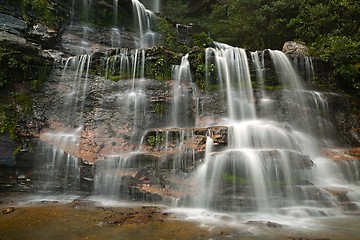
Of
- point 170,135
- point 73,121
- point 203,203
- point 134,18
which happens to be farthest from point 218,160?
point 134,18

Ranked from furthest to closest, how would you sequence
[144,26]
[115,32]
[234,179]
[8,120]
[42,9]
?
1. [144,26]
2. [115,32]
3. [42,9]
4. [8,120]
5. [234,179]

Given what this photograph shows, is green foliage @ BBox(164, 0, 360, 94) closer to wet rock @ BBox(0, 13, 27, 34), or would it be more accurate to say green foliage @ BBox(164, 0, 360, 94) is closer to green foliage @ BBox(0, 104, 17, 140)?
green foliage @ BBox(0, 104, 17, 140)

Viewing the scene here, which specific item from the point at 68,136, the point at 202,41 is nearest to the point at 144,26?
the point at 202,41

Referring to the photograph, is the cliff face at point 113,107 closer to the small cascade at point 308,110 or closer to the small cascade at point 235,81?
the small cascade at point 308,110

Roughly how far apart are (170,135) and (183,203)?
93.0 inches

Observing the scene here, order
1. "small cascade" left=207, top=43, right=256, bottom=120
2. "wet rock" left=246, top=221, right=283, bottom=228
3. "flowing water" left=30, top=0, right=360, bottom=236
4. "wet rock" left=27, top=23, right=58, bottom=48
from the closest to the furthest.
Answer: "wet rock" left=246, top=221, right=283, bottom=228 < "flowing water" left=30, top=0, right=360, bottom=236 < "small cascade" left=207, top=43, right=256, bottom=120 < "wet rock" left=27, top=23, right=58, bottom=48

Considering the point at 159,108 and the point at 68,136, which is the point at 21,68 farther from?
the point at 159,108

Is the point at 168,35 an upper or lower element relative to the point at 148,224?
upper

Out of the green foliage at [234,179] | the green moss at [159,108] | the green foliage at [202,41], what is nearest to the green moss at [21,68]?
the green moss at [159,108]

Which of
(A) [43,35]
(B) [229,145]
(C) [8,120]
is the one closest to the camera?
(B) [229,145]

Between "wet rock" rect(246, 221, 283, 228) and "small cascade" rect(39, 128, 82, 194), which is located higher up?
"small cascade" rect(39, 128, 82, 194)

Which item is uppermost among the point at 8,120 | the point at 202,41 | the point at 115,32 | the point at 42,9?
the point at 115,32

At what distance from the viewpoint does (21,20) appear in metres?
13.7

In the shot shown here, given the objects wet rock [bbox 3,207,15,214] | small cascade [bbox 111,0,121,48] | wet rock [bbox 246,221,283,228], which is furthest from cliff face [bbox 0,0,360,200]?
small cascade [bbox 111,0,121,48]
